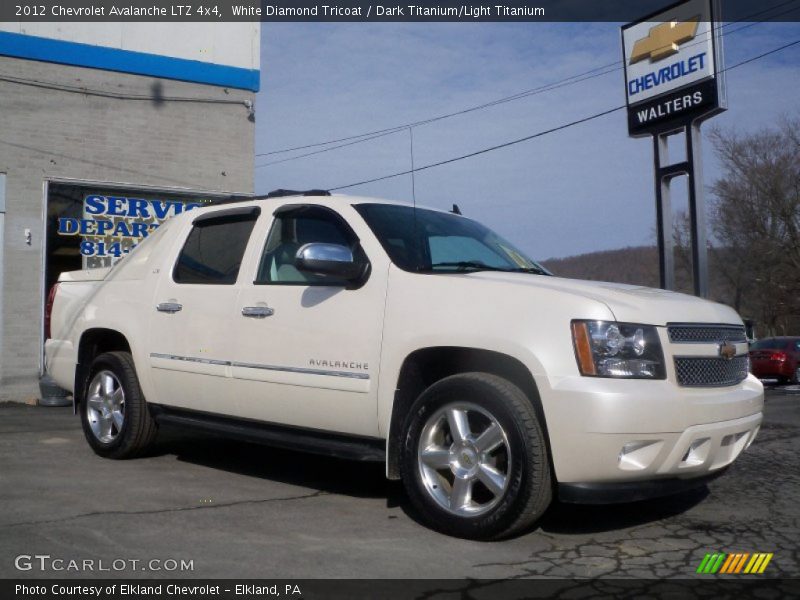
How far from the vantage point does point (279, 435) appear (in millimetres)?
5125

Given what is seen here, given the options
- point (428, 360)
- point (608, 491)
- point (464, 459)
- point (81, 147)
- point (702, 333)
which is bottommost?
point (608, 491)

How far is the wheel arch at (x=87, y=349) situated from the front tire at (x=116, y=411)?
9 cm

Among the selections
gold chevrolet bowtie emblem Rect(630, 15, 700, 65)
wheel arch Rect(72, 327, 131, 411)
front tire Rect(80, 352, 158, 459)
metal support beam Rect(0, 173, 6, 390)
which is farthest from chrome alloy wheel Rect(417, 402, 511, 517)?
gold chevrolet bowtie emblem Rect(630, 15, 700, 65)

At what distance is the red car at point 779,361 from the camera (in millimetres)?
21297

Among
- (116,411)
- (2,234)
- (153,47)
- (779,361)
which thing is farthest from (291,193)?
(779,361)

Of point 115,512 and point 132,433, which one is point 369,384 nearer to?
point 115,512

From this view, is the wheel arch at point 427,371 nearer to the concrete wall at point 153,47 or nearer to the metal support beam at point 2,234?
the metal support beam at point 2,234

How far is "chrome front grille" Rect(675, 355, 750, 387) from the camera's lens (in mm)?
4147

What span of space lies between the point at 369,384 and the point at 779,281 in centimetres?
5010

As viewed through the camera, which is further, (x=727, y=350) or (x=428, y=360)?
(x=428, y=360)

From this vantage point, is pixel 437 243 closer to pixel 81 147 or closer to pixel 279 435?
pixel 279 435
